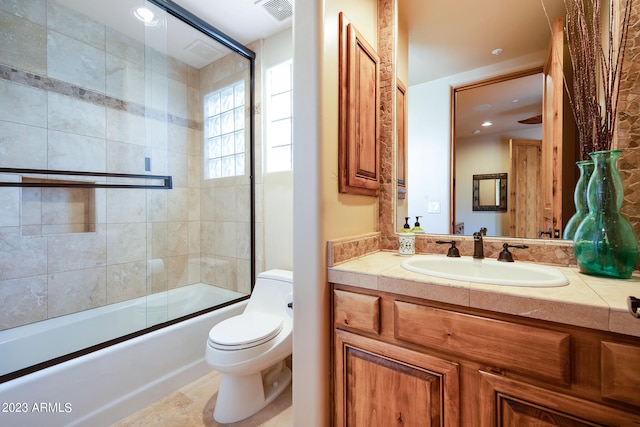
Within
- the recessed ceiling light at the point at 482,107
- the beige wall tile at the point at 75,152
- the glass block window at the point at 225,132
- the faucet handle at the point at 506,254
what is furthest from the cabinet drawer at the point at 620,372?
the beige wall tile at the point at 75,152

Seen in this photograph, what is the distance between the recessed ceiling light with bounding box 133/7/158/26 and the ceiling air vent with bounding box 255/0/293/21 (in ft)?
2.84

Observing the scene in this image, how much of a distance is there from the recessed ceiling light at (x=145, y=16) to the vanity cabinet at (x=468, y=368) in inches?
96.5

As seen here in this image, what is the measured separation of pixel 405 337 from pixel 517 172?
0.94 m

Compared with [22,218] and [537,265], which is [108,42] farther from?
[537,265]

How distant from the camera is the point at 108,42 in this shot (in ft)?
6.93

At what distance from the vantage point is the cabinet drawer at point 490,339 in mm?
680

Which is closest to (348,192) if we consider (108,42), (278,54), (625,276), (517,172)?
(517,172)

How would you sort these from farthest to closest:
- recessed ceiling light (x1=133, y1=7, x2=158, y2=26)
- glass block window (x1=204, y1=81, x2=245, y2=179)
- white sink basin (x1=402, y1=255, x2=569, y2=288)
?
1. glass block window (x1=204, y1=81, x2=245, y2=179)
2. recessed ceiling light (x1=133, y1=7, x2=158, y2=26)
3. white sink basin (x1=402, y1=255, x2=569, y2=288)

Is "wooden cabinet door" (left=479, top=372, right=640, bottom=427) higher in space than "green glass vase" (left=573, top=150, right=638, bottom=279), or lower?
lower

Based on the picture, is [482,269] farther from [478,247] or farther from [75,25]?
[75,25]

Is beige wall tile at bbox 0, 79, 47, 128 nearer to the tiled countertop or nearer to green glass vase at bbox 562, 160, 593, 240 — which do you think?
the tiled countertop

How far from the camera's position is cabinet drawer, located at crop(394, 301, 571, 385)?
0.68 meters

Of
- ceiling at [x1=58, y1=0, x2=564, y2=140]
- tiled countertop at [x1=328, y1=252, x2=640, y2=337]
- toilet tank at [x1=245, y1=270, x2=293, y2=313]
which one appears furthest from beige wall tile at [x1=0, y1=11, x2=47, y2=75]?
tiled countertop at [x1=328, y1=252, x2=640, y2=337]

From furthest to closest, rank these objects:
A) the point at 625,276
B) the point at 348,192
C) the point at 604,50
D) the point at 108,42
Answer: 1. the point at 108,42
2. the point at 348,192
3. the point at 604,50
4. the point at 625,276
